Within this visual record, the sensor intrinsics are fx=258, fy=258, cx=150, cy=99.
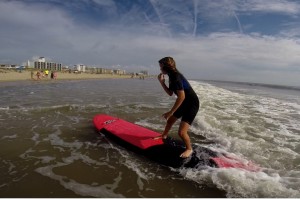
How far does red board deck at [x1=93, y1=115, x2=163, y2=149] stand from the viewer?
6273mm

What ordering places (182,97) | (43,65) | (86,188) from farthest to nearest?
(43,65), (182,97), (86,188)

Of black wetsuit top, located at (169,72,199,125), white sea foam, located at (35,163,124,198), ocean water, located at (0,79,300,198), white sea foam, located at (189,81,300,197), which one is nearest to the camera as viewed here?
white sea foam, located at (35,163,124,198)

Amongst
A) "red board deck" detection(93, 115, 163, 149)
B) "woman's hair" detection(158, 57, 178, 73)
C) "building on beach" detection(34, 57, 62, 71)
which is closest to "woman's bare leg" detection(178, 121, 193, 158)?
"red board deck" detection(93, 115, 163, 149)

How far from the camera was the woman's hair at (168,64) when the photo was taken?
5.50 metres

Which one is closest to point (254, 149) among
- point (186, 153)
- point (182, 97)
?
point (186, 153)

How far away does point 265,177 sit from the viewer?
16.1 ft

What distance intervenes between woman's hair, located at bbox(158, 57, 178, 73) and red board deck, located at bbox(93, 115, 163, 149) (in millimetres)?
1789

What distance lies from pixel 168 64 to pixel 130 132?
2441 mm

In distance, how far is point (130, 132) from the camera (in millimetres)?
7066

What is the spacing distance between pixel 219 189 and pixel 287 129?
6.53 metres

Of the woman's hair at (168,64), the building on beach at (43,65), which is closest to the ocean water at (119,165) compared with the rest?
the woman's hair at (168,64)

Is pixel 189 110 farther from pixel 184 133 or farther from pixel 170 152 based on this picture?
pixel 170 152

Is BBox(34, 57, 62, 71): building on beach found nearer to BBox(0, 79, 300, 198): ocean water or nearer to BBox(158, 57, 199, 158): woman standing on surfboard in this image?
BBox(0, 79, 300, 198): ocean water

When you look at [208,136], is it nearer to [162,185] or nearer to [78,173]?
[162,185]
